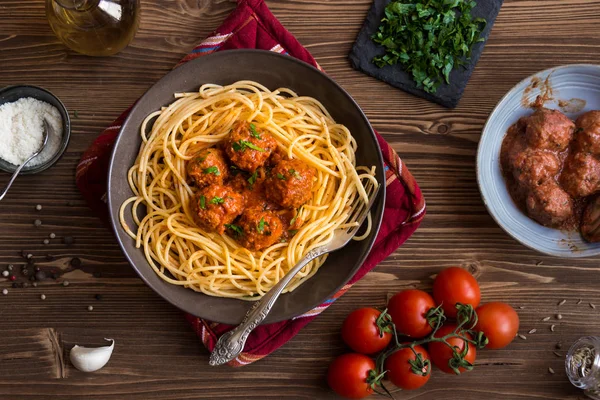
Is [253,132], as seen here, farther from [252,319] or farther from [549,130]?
[549,130]

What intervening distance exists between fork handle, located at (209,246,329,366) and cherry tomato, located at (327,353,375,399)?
781 millimetres

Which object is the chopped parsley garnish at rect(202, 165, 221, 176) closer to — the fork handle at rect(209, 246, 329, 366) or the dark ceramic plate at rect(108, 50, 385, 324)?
the dark ceramic plate at rect(108, 50, 385, 324)

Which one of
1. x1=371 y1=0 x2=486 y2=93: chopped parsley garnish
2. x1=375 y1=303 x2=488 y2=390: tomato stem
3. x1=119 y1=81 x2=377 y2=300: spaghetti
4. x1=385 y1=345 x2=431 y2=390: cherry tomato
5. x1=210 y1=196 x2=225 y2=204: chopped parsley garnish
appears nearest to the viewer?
x1=210 y1=196 x2=225 y2=204: chopped parsley garnish

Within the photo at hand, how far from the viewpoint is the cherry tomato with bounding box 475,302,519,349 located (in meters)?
4.05

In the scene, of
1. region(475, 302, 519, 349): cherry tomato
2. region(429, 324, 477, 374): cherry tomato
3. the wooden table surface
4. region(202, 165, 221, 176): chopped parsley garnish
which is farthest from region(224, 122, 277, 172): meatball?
region(475, 302, 519, 349): cherry tomato

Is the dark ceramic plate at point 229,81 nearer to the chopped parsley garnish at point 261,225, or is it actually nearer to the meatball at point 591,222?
the chopped parsley garnish at point 261,225

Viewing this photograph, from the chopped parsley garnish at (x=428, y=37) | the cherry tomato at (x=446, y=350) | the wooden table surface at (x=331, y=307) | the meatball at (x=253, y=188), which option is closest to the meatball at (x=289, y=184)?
the meatball at (x=253, y=188)

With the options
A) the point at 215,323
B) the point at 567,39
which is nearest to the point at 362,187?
the point at 215,323

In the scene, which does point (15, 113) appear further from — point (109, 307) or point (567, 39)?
point (567, 39)

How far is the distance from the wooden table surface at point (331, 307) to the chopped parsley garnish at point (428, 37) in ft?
0.65

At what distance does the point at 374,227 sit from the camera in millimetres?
3744

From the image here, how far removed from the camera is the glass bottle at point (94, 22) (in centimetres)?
370

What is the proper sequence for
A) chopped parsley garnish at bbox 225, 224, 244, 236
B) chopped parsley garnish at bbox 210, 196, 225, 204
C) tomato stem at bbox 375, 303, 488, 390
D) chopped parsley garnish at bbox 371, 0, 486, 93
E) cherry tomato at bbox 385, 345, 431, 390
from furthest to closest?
chopped parsley garnish at bbox 371, 0, 486, 93, cherry tomato at bbox 385, 345, 431, 390, tomato stem at bbox 375, 303, 488, 390, chopped parsley garnish at bbox 225, 224, 244, 236, chopped parsley garnish at bbox 210, 196, 225, 204

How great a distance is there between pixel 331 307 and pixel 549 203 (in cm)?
174
